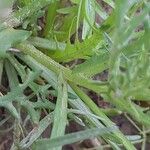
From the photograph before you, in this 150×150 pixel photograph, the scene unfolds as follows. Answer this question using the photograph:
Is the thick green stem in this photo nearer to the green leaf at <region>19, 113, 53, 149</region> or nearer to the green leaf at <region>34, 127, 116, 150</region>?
the green leaf at <region>19, 113, 53, 149</region>

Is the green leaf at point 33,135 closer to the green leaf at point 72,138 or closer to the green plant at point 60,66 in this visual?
the green plant at point 60,66

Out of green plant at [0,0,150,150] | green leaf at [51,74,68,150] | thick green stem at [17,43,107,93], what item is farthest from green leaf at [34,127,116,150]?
thick green stem at [17,43,107,93]

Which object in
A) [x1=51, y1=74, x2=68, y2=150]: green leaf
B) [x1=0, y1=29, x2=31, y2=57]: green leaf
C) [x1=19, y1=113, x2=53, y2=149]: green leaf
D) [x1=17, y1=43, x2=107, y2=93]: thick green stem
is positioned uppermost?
[x1=0, y1=29, x2=31, y2=57]: green leaf

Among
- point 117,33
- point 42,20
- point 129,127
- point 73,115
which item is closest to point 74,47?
point 73,115

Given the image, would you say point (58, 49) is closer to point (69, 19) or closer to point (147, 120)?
point (69, 19)

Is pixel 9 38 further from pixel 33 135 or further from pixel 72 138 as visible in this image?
pixel 72 138

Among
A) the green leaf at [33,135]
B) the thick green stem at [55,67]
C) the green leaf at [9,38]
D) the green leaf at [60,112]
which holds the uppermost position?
the green leaf at [9,38]

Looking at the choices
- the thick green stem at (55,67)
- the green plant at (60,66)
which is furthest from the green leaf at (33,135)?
the thick green stem at (55,67)

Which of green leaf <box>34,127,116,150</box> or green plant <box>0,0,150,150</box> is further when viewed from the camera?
green plant <box>0,0,150,150</box>

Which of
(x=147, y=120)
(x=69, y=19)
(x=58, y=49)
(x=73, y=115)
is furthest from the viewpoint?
(x=69, y=19)

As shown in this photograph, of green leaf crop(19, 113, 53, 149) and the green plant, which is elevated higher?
the green plant

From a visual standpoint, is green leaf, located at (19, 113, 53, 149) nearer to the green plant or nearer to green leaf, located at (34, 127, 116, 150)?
the green plant
